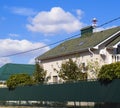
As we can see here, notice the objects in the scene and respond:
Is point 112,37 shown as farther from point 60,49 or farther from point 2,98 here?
point 2,98

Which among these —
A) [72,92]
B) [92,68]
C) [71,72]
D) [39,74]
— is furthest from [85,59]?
[72,92]

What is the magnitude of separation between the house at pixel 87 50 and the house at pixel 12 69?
522 inches

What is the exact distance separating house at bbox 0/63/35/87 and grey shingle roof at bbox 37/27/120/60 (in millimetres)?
13386

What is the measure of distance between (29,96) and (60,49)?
10.9 meters

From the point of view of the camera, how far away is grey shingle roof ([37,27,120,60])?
128 ft

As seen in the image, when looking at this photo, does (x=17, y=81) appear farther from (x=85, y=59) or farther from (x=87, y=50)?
(x=87, y=50)

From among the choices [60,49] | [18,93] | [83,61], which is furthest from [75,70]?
[60,49]

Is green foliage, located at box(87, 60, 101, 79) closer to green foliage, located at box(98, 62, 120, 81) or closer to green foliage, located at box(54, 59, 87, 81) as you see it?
green foliage, located at box(54, 59, 87, 81)

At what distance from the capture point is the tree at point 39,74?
42.3 metres

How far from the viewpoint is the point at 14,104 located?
131 feet

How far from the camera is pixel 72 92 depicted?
2909cm

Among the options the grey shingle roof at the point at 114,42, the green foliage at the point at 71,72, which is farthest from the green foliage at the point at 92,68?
the grey shingle roof at the point at 114,42

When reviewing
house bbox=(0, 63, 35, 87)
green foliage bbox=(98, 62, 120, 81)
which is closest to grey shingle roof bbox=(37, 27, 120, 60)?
green foliage bbox=(98, 62, 120, 81)

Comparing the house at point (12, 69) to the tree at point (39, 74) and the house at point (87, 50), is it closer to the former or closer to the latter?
the house at point (87, 50)
